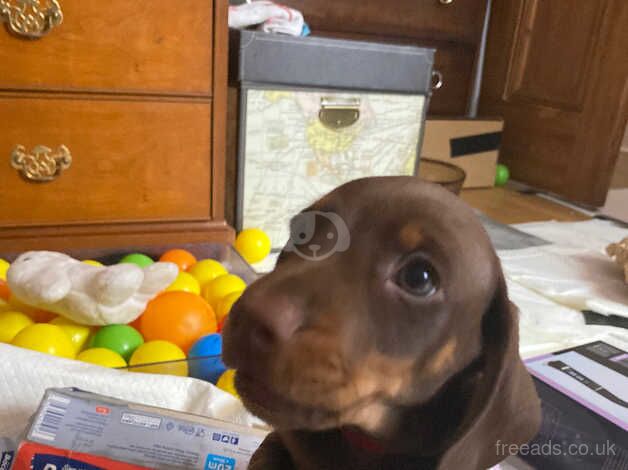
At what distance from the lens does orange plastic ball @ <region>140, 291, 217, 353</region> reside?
1.19m

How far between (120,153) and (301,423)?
109 centimetres

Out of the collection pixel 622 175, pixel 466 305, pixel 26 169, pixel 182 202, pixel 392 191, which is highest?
pixel 392 191

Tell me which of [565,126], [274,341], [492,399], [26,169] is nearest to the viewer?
[274,341]

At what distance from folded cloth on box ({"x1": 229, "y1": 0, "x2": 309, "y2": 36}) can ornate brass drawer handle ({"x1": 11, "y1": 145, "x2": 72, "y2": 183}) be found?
596mm

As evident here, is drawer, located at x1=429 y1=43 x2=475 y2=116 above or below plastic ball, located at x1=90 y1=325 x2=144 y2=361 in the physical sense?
above

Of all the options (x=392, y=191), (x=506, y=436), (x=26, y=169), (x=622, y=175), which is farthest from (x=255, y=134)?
(x=622, y=175)

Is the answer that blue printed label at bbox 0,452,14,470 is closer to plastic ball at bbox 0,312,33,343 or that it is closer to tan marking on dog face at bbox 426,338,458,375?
plastic ball at bbox 0,312,33,343

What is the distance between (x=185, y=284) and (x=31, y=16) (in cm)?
67

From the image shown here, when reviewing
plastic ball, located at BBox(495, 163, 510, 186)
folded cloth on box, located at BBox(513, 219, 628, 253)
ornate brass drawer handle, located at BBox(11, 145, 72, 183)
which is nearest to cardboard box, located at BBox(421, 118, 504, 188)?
plastic ball, located at BBox(495, 163, 510, 186)

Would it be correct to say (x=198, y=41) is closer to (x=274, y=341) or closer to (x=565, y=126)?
(x=274, y=341)

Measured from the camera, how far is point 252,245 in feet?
5.52

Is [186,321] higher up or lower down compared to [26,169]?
lower down

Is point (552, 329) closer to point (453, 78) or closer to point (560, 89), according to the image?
point (560, 89)

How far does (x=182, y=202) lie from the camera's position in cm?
158
